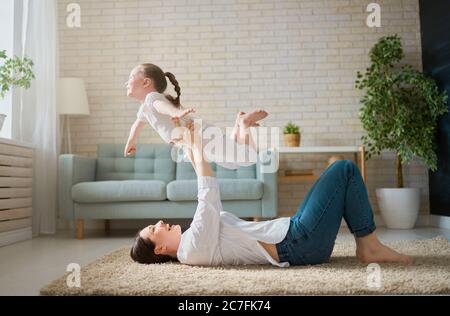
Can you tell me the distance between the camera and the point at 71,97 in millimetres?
4617

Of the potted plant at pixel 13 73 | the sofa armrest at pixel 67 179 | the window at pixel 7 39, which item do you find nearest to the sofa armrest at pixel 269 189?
the sofa armrest at pixel 67 179

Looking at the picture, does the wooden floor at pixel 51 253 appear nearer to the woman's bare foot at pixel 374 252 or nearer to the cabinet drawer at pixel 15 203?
the cabinet drawer at pixel 15 203

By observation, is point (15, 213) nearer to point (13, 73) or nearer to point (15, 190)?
point (15, 190)

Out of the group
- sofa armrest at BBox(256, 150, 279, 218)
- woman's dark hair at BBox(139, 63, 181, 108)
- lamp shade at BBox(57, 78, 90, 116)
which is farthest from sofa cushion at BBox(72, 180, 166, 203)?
woman's dark hair at BBox(139, 63, 181, 108)

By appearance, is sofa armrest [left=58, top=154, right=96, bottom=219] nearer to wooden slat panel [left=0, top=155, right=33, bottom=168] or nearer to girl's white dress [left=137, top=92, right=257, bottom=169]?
wooden slat panel [left=0, top=155, right=33, bottom=168]

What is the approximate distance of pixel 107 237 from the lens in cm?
410

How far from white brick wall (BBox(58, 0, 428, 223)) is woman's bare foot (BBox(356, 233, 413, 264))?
285 centimetres

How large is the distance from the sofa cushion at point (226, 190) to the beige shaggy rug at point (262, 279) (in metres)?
1.51

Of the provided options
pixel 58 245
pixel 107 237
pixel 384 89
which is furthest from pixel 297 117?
pixel 58 245

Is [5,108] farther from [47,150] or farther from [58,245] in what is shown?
[58,245]

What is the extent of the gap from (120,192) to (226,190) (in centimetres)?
89

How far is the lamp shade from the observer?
15.1 ft

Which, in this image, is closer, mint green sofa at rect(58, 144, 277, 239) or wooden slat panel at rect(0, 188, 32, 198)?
wooden slat panel at rect(0, 188, 32, 198)

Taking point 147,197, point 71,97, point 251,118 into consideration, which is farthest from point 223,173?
point 251,118
